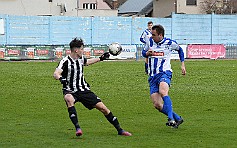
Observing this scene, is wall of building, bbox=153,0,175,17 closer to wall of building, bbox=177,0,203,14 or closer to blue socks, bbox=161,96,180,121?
wall of building, bbox=177,0,203,14

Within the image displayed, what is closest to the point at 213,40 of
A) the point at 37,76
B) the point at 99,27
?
the point at 99,27

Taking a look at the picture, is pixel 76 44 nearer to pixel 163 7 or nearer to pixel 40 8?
pixel 40 8

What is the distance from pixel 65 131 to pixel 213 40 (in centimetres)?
4846

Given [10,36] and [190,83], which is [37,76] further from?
[10,36]

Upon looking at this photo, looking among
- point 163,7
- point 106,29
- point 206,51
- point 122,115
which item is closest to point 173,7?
point 163,7

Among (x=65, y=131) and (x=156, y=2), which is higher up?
(x=156, y=2)

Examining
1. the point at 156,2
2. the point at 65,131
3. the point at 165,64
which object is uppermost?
the point at 156,2

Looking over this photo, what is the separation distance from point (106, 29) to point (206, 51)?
10.8 m

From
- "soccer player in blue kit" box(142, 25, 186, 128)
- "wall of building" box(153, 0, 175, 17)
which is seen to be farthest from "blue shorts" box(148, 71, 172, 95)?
"wall of building" box(153, 0, 175, 17)

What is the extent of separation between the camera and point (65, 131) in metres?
12.4

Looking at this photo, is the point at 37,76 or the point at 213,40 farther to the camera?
the point at 213,40

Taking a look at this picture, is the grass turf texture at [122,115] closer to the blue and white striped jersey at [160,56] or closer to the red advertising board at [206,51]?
the blue and white striped jersey at [160,56]

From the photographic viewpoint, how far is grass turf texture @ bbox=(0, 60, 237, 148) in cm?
1109

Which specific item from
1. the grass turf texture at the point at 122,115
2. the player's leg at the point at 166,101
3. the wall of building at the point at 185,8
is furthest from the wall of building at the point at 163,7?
the player's leg at the point at 166,101
